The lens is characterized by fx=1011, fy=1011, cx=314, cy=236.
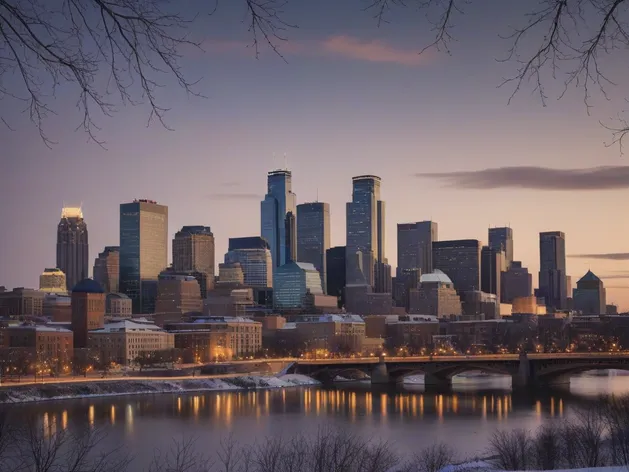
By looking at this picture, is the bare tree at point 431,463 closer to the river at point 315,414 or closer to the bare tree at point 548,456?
the bare tree at point 548,456

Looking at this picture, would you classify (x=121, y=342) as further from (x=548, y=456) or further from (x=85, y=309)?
(x=548, y=456)

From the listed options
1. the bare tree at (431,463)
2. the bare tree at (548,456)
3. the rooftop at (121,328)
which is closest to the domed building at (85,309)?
the rooftop at (121,328)

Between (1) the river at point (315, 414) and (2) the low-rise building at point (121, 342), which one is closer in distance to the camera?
(1) the river at point (315, 414)

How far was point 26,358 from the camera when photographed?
107 m

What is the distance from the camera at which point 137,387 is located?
92188mm

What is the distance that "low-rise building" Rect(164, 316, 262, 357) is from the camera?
15025 centimetres

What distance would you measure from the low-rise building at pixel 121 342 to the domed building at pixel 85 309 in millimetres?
1180

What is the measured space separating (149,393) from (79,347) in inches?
1500

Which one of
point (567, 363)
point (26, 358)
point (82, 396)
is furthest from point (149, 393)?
point (567, 363)

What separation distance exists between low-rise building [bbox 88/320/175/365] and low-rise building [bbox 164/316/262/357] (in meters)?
13.9

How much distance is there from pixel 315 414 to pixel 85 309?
226 ft

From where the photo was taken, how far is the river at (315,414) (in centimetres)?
5378

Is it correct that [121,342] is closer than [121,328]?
Yes

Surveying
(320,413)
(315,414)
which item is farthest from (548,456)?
(320,413)
